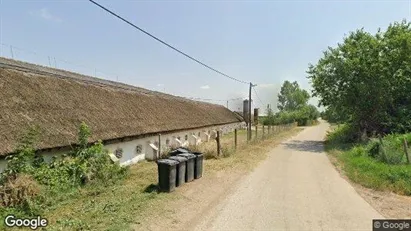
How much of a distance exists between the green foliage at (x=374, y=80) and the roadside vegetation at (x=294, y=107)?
33.8 meters

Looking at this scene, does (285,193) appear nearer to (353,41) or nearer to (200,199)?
(200,199)

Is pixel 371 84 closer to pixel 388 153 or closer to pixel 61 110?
pixel 388 153

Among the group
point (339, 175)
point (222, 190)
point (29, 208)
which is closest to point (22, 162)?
point (29, 208)

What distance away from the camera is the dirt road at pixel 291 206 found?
7082mm

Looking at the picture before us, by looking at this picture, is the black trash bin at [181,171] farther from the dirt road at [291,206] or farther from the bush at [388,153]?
the bush at [388,153]

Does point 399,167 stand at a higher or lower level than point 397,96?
lower

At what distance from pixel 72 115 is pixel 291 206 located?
9813mm

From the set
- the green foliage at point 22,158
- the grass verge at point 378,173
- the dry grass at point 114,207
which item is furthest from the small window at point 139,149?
Answer: the grass verge at point 378,173

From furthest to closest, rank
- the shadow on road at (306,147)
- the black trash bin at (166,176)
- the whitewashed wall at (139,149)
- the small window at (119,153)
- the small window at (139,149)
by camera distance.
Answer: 1. the shadow on road at (306,147)
2. the small window at (139,149)
3. the small window at (119,153)
4. the whitewashed wall at (139,149)
5. the black trash bin at (166,176)

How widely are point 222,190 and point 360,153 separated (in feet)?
33.4

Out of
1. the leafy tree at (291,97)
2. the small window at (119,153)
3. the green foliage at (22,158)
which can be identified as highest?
the leafy tree at (291,97)

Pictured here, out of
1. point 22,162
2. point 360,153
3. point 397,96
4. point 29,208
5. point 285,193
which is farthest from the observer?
point 397,96

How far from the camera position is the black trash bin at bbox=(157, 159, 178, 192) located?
998cm

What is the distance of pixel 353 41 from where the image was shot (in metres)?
27.6
